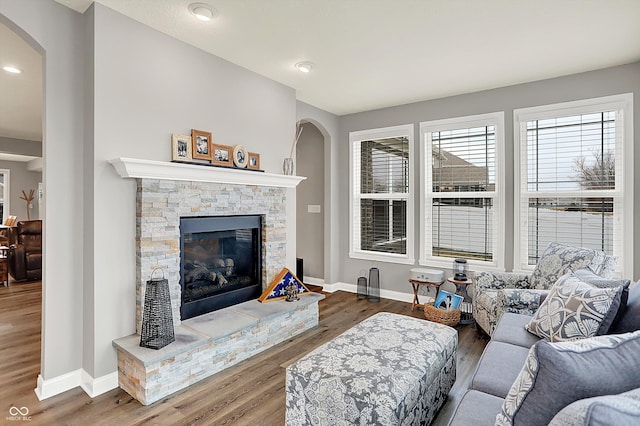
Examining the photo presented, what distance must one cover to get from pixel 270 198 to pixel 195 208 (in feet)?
3.10

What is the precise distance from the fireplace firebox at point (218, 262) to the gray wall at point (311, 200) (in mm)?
2008

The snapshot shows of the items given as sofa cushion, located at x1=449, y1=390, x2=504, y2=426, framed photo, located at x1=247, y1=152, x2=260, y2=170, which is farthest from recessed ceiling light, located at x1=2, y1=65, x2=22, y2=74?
sofa cushion, located at x1=449, y1=390, x2=504, y2=426

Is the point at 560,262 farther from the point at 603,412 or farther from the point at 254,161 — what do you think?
the point at 254,161

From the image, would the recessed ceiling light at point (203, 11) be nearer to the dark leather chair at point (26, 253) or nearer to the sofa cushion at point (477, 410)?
the sofa cushion at point (477, 410)

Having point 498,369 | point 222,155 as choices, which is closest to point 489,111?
point 222,155

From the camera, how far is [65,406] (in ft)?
7.40

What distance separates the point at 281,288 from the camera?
12.0 feet

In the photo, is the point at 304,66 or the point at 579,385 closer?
the point at 579,385

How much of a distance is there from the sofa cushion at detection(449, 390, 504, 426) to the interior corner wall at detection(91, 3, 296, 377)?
2.35 metres

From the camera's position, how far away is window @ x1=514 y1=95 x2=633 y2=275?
3.42m

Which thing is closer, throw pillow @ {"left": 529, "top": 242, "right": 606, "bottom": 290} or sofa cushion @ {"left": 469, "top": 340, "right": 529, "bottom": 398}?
sofa cushion @ {"left": 469, "top": 340, "right": 529, "bottom": 398}

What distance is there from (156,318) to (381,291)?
328cm

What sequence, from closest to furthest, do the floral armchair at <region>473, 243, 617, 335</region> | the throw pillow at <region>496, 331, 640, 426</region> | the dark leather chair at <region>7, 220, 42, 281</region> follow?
the throw pillow at <region>496, 331, 640, 426</region>
the floral armchair at <region>473, 243, 617, 335</region>
the dark leather chair at <region>7, 220, 42, 281</region>

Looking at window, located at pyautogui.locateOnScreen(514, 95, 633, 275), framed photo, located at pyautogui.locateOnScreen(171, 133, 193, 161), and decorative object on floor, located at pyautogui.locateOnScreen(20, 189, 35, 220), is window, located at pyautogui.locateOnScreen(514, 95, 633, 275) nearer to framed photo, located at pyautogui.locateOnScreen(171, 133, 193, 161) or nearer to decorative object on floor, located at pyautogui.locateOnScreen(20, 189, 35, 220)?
framed photo, located at pyautogui.locateOnScreen(171, 133, 193, 161)
